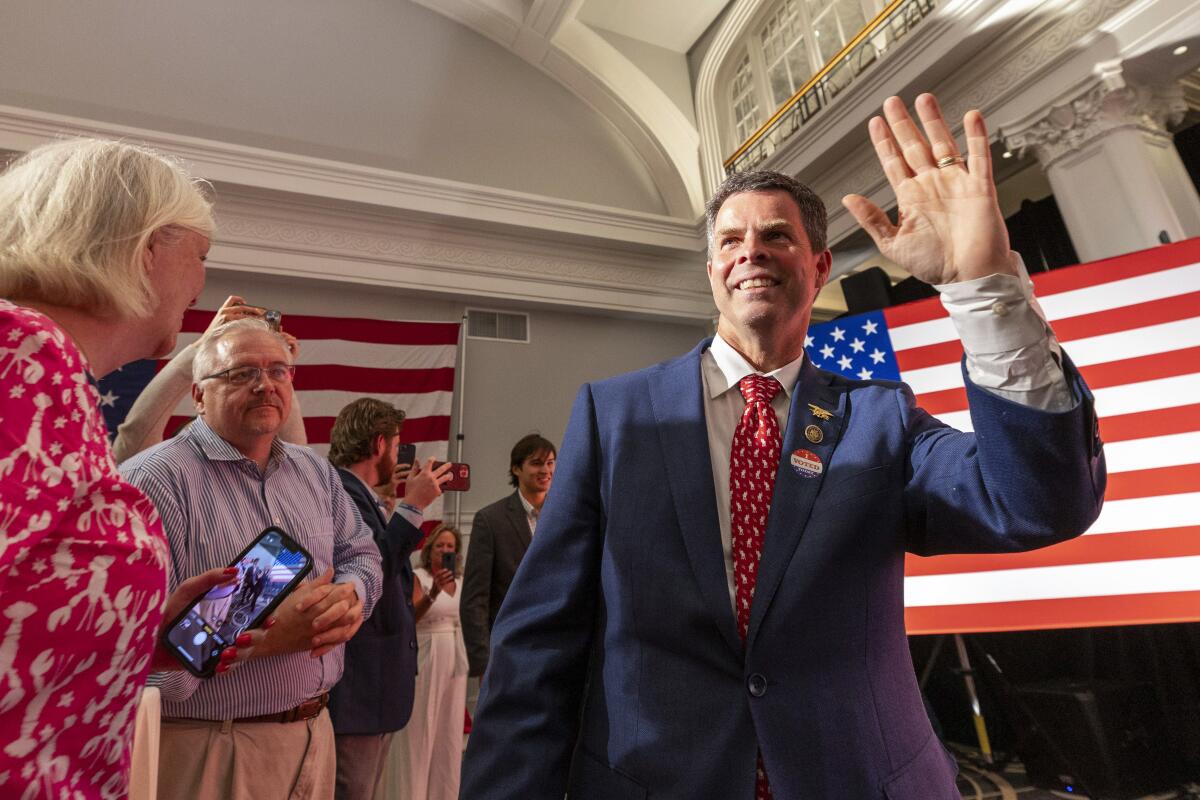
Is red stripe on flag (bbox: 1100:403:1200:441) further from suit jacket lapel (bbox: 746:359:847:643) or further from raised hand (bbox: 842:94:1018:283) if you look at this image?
raised hand (bbox: 842:94:1018:283)

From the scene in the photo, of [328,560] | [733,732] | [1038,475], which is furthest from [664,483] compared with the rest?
[328,560]

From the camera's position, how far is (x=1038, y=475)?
0.87 meters

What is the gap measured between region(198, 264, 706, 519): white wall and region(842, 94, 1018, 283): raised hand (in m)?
5.28

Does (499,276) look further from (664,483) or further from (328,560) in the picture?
(664,483)

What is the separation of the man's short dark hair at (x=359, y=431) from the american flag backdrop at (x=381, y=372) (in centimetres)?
290

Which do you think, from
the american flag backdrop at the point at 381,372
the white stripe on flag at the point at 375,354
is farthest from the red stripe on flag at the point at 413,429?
the white stripe on flag at the point at 375,354

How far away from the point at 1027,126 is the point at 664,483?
15.5ft

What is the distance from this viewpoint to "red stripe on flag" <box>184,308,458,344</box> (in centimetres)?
559

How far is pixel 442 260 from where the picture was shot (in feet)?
20.7

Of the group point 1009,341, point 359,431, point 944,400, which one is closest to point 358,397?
point 359,431

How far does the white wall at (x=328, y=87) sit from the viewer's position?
550 cm

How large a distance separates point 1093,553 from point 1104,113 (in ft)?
9.56

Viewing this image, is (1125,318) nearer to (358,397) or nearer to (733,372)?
(733,372)

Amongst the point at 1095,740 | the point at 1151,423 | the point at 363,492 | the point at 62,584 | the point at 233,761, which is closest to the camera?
the point at 62,584
